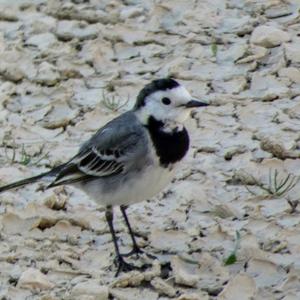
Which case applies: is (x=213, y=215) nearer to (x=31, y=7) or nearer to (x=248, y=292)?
(x=248, y=292)

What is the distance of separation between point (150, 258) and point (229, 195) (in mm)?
722

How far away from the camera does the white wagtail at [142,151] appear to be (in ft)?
19.1

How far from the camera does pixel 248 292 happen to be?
5617 millimetres

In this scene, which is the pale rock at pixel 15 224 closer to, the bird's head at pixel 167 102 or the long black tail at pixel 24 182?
the long black tail at pixel 24 182

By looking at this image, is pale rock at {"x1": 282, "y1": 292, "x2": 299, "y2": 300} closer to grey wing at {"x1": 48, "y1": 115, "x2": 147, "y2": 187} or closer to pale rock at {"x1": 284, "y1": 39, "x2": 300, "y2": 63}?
grey wing at {"x1": 48, "y1": 115, "x2": 147, "y2": 187}

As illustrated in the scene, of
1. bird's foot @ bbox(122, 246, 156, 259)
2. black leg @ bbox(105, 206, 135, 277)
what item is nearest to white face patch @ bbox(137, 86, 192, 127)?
black leg @ bbox(105, 206, 135, 277)

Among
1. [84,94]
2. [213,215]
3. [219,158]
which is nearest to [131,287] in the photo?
[213,215]

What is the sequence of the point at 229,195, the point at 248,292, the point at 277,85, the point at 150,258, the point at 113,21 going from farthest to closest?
the point at 113,21, the point at 277,85, the point at 229,195, the point at 150,258, the point at 248,292

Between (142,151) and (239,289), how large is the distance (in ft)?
2.38

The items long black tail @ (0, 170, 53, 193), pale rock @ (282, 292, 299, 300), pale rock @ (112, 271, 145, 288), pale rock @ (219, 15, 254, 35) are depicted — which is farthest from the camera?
pale rock @ (219, 15, 254, 35)

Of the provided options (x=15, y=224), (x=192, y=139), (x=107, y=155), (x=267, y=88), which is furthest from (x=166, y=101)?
(x=267, y=88)

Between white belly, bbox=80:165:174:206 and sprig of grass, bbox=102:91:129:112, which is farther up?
white belly, bbox=80:165:174:206

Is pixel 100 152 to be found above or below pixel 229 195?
above

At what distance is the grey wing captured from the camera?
5.86m
